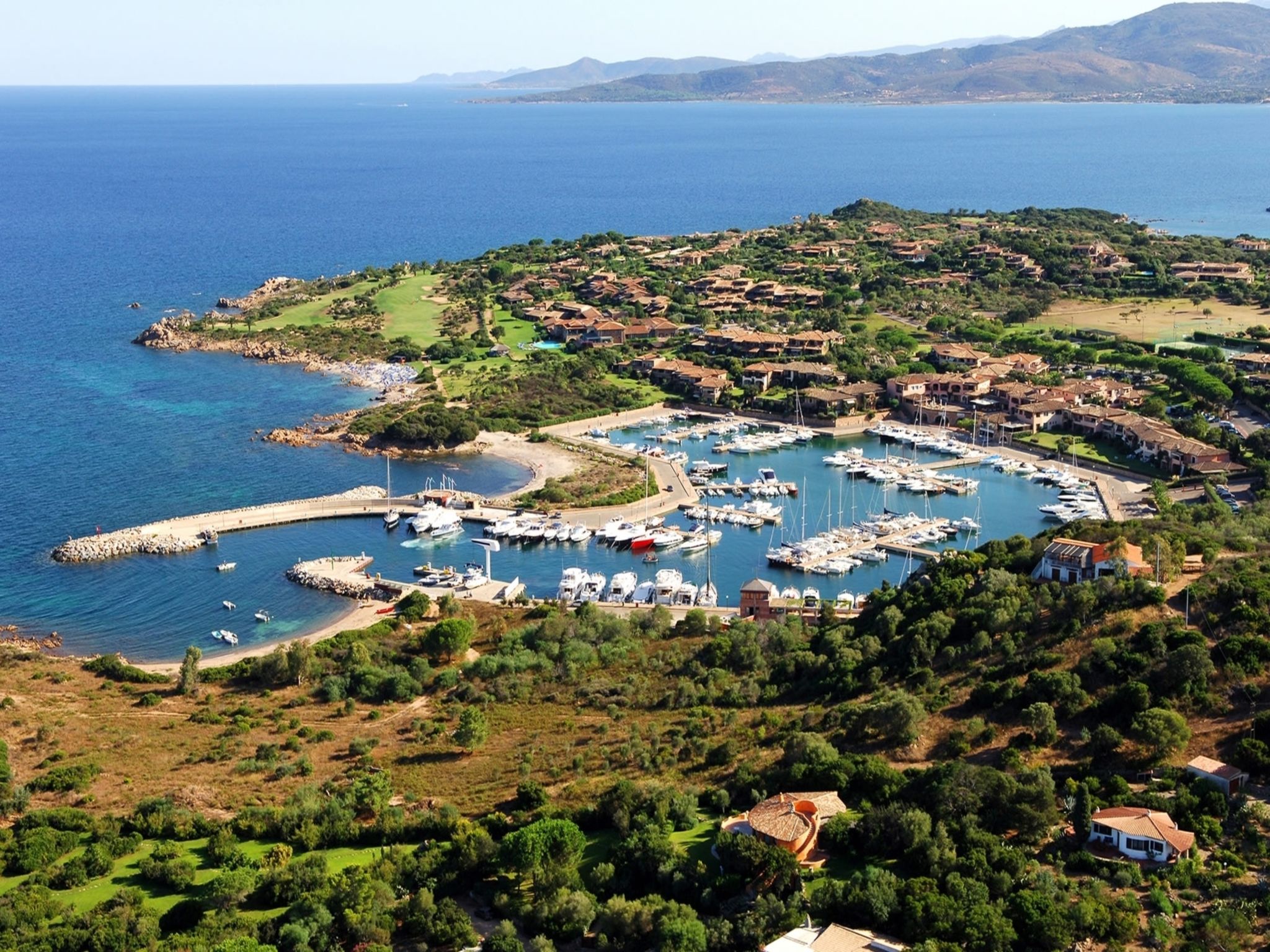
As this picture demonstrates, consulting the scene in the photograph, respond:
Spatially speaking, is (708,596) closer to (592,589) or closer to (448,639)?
(592,589)

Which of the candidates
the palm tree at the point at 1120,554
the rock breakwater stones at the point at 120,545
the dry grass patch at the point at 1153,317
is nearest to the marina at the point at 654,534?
the rock breakwater stones at the point at 120,545

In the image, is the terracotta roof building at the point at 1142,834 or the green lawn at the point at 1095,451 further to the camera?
the green lawn at the point at 1095,451

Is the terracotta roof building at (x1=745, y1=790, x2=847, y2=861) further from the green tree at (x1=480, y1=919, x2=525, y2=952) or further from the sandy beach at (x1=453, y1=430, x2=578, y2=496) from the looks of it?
the sandy beach at (x1=453, y1=430, x2=578, y2=496)

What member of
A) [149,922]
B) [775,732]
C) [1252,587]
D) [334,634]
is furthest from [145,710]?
[1252,587]

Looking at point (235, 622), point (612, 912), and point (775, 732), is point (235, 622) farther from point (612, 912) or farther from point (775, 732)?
point (612, 912)

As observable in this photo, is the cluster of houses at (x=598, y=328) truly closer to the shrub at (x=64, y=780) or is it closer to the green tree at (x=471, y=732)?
the green tree at (x=471, y=732)

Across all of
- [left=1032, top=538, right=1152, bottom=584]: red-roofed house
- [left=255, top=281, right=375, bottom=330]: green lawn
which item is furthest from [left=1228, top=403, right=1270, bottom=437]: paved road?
[left=255, top=281, right=375, bottom=330]: green lawn
